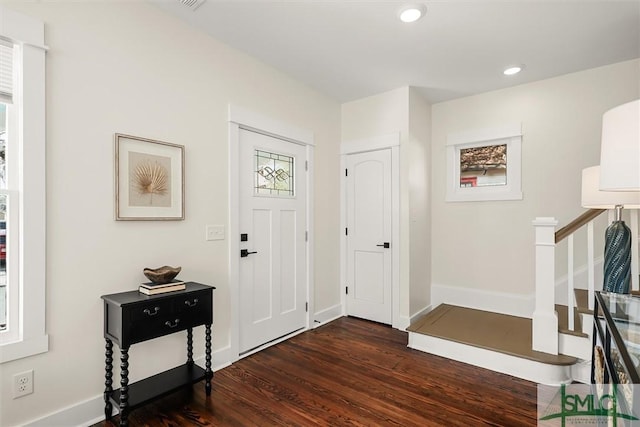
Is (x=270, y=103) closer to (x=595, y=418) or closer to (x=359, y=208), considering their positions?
(x=359, y=208)

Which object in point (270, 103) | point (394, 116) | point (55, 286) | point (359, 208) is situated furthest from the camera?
point (359, 208)

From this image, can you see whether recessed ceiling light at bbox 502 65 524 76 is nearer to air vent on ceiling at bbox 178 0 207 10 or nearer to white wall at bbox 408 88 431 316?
white wall at bbox 408 88 431 316

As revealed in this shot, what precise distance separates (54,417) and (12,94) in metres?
1.80

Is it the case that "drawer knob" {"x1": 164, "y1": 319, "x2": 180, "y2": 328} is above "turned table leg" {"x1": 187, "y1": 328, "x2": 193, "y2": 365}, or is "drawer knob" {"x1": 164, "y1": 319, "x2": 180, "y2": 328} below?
above

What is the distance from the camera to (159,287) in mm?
2078

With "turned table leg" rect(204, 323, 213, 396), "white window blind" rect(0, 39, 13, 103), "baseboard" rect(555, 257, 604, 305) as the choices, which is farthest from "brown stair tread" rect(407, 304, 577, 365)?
"white window blind" rect(0, 39, 13, 103)

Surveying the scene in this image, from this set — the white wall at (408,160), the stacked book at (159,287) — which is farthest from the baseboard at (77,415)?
the white wall at (408,160)

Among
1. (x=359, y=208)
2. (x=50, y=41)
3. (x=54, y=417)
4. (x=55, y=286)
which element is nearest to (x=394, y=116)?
(x=359, y=208)

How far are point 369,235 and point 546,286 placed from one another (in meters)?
1.84

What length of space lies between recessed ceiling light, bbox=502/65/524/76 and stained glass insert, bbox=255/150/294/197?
7.68 ft

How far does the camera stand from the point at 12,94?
1.75 metres

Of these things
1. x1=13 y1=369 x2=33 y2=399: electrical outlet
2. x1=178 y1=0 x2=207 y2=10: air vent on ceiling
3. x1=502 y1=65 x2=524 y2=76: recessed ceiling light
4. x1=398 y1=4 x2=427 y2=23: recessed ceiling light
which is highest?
x1=178 y1=0 x2=207 y2=10: air vent on ceiling

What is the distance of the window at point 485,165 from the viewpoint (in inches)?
148

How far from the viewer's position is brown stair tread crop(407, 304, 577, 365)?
264cm
